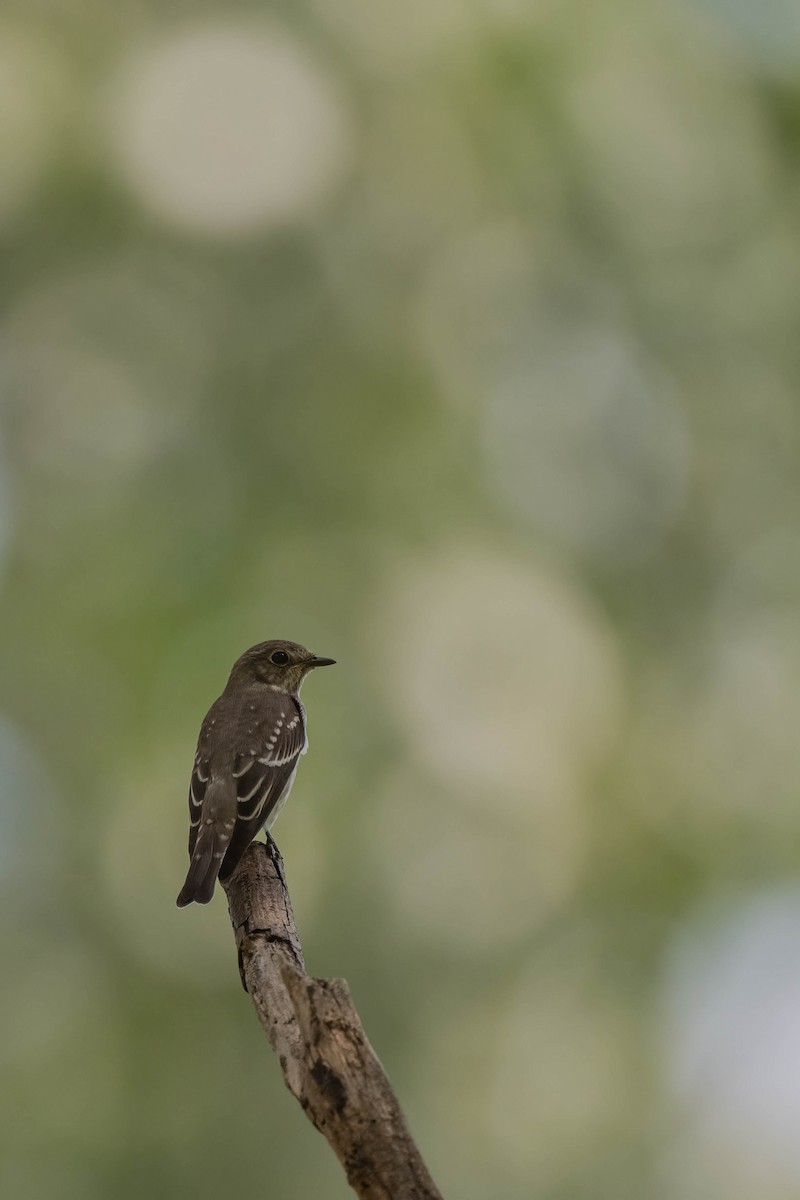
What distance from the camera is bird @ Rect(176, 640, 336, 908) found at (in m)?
5.47

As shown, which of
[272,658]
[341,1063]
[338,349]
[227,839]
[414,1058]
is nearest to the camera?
[341,1063]

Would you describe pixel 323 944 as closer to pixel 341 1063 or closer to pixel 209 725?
pixel 209 725

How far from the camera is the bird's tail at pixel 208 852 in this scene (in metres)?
5.36

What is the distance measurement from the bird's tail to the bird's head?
1.37 metres

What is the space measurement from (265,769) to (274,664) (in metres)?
1.14

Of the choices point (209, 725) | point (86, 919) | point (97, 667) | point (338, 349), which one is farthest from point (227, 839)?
point (338, 349)

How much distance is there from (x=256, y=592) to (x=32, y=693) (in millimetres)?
1973

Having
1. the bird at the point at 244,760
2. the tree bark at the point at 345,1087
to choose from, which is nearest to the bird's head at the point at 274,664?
the bird at the point at 244,760

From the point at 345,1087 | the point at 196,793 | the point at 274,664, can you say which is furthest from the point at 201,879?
the point at 345,1087

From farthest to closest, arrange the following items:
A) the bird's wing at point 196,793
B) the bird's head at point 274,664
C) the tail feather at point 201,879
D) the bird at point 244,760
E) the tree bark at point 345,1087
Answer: the bird's head at point 274,664 → the bird's wing at point 196,793 → the bird at point 244,760 → the tail feather at point 201,879 → the tree bark at point 345,1087

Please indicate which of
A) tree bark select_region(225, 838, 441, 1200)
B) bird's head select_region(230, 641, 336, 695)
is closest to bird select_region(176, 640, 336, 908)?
bird's head select_region(230, 641, 336, 695)

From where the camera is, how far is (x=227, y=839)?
5.51 metres

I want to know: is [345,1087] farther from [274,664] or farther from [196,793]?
[274,664]

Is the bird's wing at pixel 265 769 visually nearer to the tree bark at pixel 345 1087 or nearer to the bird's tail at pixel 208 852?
the bird's tail at pixel 208 852
